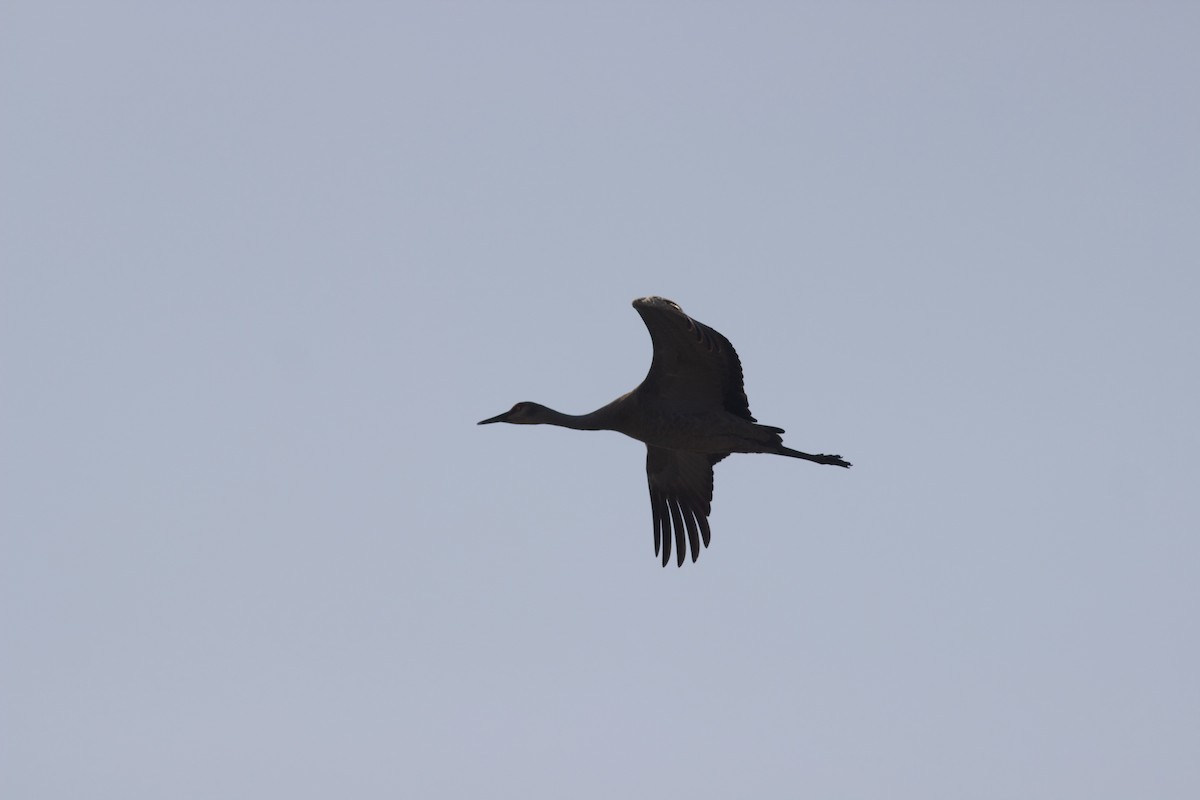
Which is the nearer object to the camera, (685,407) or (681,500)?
(685,407)

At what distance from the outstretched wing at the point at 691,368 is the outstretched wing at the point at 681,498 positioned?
2.11 metres

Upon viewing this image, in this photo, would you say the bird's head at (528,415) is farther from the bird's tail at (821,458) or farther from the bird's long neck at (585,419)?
the bird's tail at (821,458)

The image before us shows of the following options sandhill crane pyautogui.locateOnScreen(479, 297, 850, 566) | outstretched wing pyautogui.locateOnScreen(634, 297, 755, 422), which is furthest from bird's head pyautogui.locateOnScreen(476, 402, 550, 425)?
outstretched wing pyautogui.locateOnScreen(634, 297, 755, 422)

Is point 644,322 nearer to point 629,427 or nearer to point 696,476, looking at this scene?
point 629,427

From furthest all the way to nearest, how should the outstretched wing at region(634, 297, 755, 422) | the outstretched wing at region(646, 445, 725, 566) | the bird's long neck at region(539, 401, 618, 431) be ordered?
the outstretched wing at region(646, 445, 725, 566) < the bird's long neck at region(539, 401, 618, 431) < the outstretched wing at region(634, 297, 755, 422)

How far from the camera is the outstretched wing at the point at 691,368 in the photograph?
17859mm

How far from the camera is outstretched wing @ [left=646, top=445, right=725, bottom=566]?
68.6 feet

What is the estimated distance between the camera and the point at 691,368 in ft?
60.8

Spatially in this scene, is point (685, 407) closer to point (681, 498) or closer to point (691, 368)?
point (691, 368)

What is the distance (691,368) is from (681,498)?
9.48ft

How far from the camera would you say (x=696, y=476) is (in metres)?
21.0

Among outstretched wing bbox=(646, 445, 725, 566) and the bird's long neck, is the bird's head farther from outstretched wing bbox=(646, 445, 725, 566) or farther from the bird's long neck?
outstretched wing bbox=(646, 445, 725, 566)

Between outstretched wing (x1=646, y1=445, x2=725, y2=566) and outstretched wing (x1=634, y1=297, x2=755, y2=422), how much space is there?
2108 millimetres

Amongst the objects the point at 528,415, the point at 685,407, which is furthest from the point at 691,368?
the point at 528,415
